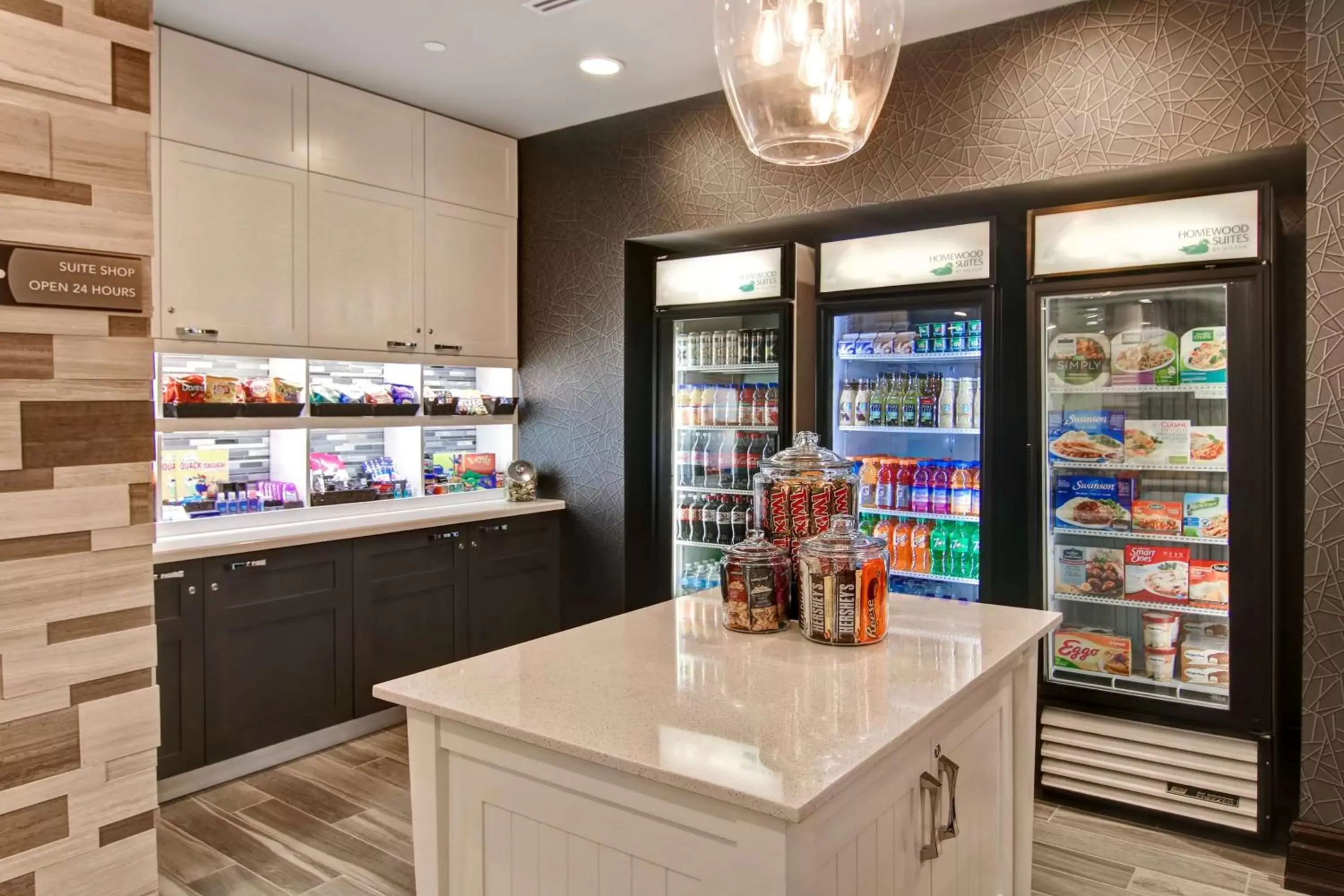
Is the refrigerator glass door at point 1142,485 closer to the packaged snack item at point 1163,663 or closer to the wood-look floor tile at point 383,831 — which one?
the packaged snack item at point 1163,663

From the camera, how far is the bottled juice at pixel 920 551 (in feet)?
12.3

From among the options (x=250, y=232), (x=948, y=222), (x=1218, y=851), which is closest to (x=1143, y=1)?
(x=948, y=222)

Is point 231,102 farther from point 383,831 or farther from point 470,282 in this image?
point 383,831

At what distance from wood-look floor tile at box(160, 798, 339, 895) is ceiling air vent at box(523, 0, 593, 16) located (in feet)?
9.74

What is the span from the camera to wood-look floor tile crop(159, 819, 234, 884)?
2793 mm

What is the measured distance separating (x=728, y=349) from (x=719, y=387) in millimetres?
225


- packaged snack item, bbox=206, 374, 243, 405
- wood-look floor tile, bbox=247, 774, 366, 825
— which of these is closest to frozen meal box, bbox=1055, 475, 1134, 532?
wood-look floor tile, bbox=247, 774, 366, 825

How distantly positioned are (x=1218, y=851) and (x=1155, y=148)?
7.72ft

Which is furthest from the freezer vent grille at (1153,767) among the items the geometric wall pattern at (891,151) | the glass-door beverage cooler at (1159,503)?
the geometric wall pattern at (891,151)

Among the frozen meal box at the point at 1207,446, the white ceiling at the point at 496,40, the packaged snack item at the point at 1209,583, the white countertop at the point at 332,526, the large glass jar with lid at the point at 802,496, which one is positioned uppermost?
the white ceiling at the point at 496,40

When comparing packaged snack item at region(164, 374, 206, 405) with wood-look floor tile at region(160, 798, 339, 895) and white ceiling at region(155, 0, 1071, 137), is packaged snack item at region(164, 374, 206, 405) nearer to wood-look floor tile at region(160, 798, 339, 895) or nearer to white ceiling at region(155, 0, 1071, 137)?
white ceiling at region(155, 0, 1071, 137)

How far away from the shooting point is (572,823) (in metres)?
1.49

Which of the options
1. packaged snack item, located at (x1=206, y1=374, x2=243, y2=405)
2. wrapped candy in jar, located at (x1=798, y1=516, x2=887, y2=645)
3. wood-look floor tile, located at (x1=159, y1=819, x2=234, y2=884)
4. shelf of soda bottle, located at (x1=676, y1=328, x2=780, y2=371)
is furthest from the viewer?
shelf of soda bottle, located at (x1=676, y1=328, x2=780, y2=371)

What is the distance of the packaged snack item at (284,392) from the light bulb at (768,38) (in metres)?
2.93
